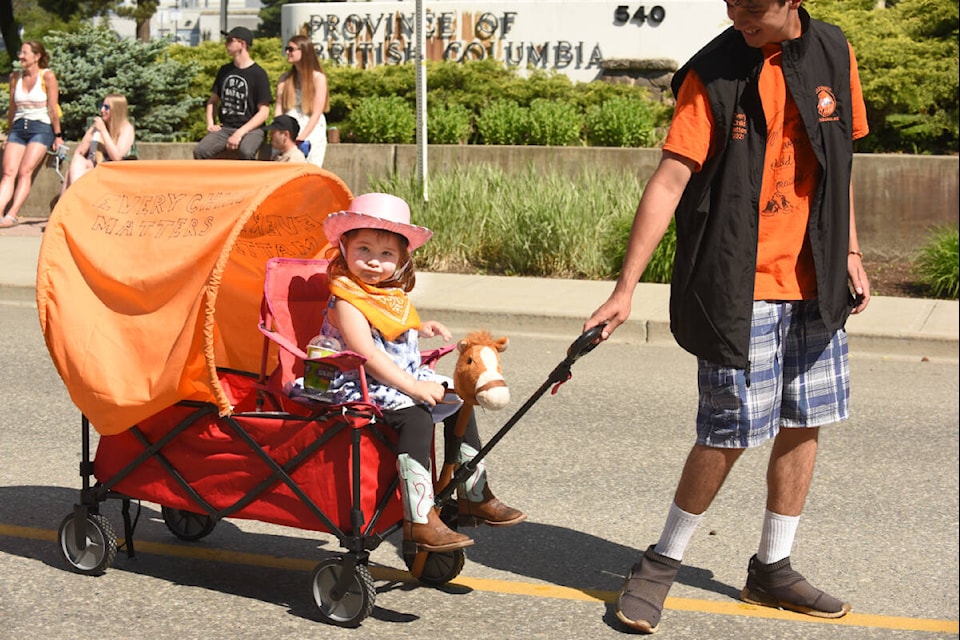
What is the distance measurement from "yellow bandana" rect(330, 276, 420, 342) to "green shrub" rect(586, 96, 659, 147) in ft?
37.2

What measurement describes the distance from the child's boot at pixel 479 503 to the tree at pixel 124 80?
13.9 meters

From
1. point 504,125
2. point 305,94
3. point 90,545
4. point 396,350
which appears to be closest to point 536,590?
point 396,350

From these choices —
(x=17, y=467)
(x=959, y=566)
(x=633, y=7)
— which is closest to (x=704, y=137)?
(x=959, y=566)

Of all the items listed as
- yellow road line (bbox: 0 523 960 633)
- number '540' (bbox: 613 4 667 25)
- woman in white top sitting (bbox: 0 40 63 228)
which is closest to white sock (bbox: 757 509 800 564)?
yellow road line (bbox: 0 523 960 633)

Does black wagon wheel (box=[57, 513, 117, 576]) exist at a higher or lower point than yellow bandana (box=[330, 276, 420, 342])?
lower

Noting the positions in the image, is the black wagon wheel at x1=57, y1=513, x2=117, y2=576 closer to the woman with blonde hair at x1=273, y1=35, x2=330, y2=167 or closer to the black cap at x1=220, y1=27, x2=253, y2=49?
the woman with blonde hair at x1=273, y1=35, x2=330, y2=167

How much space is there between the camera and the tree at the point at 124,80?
59.4 feet

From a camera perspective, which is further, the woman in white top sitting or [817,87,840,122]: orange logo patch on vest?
the woman in white top sitting

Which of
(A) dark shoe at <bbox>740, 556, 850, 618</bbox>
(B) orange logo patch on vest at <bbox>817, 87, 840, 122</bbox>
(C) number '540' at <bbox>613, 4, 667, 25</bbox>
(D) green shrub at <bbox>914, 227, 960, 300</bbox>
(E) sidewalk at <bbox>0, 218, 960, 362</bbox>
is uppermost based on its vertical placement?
(C) number '540' at <bbox>613, 4, 667, 25</bbox>

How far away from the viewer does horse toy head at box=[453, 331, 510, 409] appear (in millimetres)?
4453

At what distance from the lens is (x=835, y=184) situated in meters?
4.40

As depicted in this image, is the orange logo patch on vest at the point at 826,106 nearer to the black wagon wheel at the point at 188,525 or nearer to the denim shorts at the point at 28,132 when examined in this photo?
the black wagon wheel at the point at 188,525

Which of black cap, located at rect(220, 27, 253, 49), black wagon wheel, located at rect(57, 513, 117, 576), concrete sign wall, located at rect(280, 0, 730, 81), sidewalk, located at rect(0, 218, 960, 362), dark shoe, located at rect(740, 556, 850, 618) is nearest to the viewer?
dark shoe, located at rect(740, 556, 850, 618)

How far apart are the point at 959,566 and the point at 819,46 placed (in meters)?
2.09
